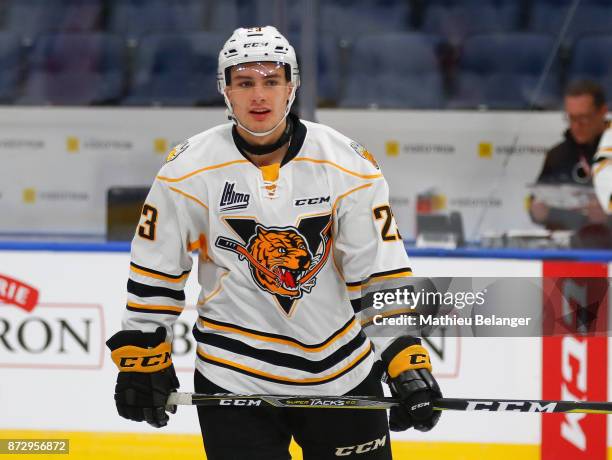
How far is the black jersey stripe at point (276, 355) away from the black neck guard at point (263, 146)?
0.38 m

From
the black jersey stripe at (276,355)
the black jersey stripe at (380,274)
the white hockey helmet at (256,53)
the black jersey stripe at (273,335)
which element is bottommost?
the black jersey stripe at (276,355)

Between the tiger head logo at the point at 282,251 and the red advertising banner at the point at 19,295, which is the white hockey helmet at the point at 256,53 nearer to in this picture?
the tiger head logo at the point at 282,251

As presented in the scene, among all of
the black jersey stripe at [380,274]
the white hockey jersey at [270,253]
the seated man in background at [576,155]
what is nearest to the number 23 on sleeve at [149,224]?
the white hockey jersey at [270,253]

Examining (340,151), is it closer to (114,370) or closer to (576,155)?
(114,370)

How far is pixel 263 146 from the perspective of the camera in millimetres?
2156

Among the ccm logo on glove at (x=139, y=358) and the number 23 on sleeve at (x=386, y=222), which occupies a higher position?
the number 23 on sleeve at (x=386, y=222)

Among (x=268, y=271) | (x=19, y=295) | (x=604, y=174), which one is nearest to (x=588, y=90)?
(x=604, y=174)

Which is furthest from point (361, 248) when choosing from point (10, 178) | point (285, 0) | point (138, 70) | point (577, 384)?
point (138, 70)

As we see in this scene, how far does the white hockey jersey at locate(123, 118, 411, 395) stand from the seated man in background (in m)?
1.62

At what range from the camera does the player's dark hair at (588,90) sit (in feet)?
13.7

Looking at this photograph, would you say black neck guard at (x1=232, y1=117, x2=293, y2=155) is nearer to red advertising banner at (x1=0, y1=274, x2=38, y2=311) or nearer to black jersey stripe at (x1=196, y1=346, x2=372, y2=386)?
black jersey stripe at (x1=196, y1=346, x2=372, y2=386)

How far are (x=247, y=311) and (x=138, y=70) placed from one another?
2.84m

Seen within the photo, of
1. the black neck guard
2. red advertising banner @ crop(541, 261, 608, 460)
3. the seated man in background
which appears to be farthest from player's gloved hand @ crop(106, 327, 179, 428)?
the seated man in background

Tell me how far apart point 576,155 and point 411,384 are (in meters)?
2.12
